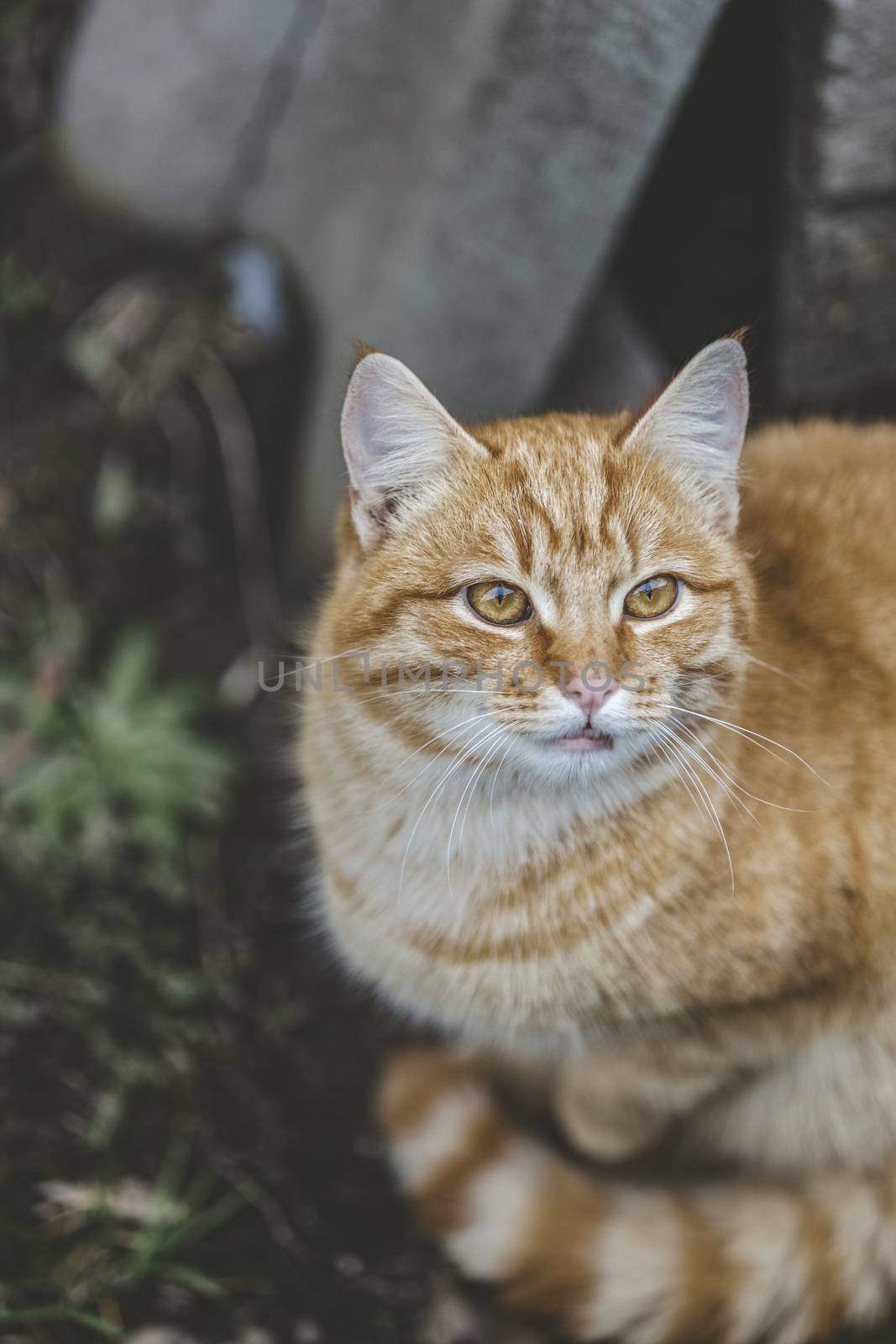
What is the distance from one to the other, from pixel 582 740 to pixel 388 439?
50cm

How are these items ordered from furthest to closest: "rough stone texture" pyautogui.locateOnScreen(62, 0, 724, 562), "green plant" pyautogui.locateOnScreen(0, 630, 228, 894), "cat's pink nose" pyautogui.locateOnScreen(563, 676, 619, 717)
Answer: "green plant" pyautogui.locateOnScreen(0, 630, 228, 894)
"rough stone texture" pyautogui.locateOnScreen(62, 0, 724, 562)
"cat's pink nose" pyautogui.locateOnScreen(563, 676, 619, 717)

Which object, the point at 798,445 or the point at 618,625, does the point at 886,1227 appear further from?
the point at 798,445

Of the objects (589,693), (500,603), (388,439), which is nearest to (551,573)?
(500,603)

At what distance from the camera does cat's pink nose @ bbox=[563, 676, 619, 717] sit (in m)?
1.40

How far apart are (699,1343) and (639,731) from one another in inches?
42.9

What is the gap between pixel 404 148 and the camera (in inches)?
99.0

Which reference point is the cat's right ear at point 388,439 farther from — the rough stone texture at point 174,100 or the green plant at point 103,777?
the rough stone texture at point 174,100

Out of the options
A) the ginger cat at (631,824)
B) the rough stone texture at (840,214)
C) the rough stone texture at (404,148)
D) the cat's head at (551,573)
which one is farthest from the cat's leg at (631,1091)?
the rough stone texture at (840,214)

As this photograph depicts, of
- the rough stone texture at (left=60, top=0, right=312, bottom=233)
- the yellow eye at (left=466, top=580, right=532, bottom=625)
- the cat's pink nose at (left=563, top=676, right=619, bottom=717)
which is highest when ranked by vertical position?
the rough stone texture at (left=60, top=0, right=312, bottom=233)

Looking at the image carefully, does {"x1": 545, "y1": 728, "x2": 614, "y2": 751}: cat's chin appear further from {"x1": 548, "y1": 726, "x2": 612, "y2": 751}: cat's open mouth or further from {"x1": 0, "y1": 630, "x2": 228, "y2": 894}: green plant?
{"x1": 0, "y1": 630, "x2": 228, "y2": 894}: green plant

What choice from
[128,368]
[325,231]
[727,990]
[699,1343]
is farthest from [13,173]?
[699,1343]

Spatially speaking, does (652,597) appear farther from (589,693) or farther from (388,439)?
(388,439)

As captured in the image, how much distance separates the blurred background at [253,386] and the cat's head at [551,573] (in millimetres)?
492

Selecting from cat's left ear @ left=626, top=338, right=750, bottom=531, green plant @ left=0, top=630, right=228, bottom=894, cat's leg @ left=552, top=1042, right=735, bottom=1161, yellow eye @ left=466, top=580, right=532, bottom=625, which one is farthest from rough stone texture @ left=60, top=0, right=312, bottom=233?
cat's leg @ left=552, top=1042, right=735, bottom=1161
